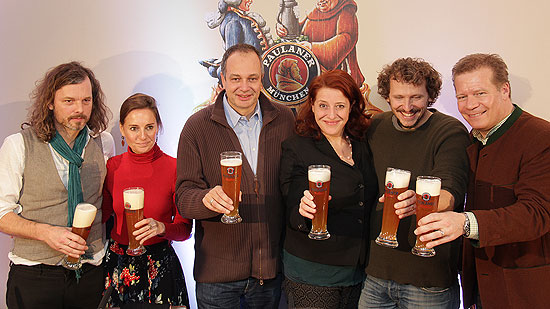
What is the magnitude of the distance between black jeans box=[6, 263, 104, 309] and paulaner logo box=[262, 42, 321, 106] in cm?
202

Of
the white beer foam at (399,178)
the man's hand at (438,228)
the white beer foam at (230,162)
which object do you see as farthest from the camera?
the white beer foam at (230,162)

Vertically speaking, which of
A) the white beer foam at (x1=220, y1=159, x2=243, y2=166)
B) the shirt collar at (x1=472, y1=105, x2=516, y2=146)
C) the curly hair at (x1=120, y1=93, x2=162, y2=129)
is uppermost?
the curly hair at (x1=120, y1=93, x2=162, y2=129)

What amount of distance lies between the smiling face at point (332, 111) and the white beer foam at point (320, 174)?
40 centimetres

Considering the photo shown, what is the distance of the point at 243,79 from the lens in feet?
8.21

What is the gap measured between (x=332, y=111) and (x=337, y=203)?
1.74 ft

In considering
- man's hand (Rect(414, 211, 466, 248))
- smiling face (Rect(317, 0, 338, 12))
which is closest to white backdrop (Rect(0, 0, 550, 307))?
smiling face (Rect(317, 0, 338, 12))

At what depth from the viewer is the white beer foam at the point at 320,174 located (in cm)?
199

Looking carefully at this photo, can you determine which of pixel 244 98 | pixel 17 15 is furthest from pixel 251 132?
pixel 17 15

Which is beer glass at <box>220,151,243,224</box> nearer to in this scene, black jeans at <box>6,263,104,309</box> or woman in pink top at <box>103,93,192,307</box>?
woman in pink top at <box>103,93,192,307</box>


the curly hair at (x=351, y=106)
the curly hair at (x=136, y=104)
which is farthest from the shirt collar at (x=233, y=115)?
the curly hair at (x=136, y=104)

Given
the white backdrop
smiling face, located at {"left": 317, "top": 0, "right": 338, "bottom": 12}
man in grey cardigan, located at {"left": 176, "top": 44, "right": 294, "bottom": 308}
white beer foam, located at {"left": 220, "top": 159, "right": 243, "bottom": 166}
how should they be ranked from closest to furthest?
white beer foam, located at {"left": 220, "top": 159, "right": 243, "bottom": 166}, man in grey cardigan, located at {"left": 176, "top": 44, "right": 294, "bottom": 308}, the white backdrop, smiling face, located at {"left": 317, "top": 0, "right": 338, "bottom": 12}

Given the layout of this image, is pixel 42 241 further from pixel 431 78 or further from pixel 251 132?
pixel 431 78

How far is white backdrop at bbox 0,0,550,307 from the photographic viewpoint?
3.17 m

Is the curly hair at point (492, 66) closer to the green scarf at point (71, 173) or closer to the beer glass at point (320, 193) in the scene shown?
the beer glass at point (320, 193)
